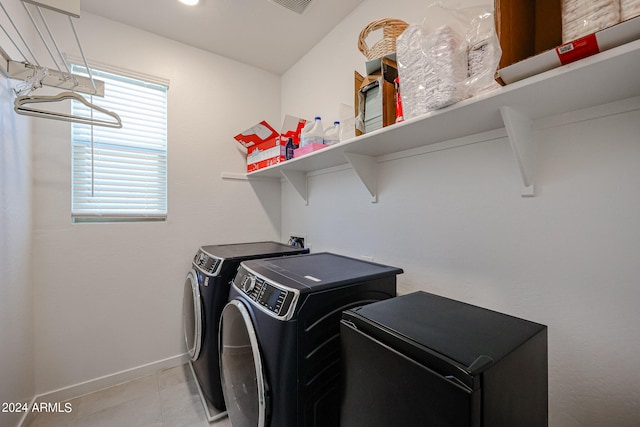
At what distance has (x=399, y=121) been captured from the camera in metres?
1.13

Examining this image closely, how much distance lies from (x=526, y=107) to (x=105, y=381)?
294cm

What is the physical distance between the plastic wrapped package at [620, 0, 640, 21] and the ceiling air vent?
5.41 feet

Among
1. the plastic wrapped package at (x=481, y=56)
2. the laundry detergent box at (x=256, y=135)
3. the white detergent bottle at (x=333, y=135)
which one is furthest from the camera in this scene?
the laundry detergent box at (x=256, y=135)

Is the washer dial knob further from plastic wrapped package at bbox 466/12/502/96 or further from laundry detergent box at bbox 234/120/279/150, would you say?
laundry detergent box at bbox 234/120/279/150

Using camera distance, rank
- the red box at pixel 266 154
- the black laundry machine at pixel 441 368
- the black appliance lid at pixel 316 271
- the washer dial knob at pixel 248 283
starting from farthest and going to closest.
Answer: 1. the red box at pixel 266 154
2. the washer dial knob at pixel 248 283
3. the black appliance lid at pixel 316 271
4. the black laundry machine at pixel 441 368

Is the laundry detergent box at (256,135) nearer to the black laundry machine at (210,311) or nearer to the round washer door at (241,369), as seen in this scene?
the black laundry machine at (210,311)

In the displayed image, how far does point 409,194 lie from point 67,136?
7.56ft

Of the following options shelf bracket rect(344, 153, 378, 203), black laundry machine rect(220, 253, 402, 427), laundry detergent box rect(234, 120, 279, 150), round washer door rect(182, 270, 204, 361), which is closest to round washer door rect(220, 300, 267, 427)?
black laundry machine rect(220, 253, 402, 427)

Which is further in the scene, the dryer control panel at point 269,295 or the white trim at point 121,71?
the white trim at point 121,71

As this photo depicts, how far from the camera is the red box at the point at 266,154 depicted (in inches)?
79.1

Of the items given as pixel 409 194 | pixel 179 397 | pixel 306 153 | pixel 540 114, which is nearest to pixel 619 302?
pixel 540 114

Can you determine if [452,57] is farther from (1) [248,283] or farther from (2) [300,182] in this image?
(2) [300,182]

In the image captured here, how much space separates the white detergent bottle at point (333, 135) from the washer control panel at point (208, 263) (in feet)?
3.38

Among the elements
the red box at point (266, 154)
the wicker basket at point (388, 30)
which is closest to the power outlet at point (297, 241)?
the red box at point (266, 154)
